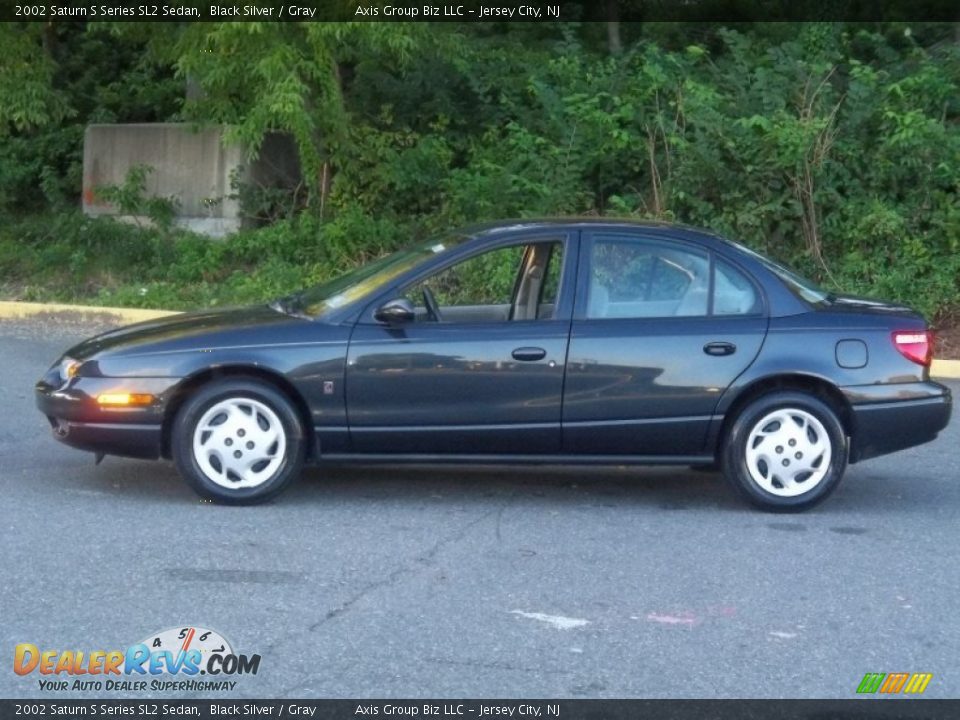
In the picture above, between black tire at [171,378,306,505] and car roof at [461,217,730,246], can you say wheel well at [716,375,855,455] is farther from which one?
black tire at [171,378,306,505]

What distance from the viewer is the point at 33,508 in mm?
7172

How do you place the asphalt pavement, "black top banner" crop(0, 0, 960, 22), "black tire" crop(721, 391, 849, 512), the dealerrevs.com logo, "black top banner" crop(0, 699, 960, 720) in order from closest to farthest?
"black top banner" crop(0, 699, 960, 720)
the dealerrevs.com logo
the asphalt pavement
"black tire" crop(721, 391, 849, 512)
"black top banner" crop(0, 0, 960, 22)

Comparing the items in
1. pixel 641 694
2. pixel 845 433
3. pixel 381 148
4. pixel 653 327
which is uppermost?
pixel 381 148

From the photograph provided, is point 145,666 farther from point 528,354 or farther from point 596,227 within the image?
point 596,227

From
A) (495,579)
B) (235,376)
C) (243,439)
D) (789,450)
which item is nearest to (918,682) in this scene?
(495,579)

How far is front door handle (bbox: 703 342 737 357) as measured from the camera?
7266 mm


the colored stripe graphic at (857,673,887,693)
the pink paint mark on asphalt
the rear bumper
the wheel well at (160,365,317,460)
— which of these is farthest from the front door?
the colored stripe graphic at (857,673,887,693)

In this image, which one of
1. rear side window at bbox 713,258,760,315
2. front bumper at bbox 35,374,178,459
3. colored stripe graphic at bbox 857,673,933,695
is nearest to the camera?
colored stripe graphic at bbox 857,673,933,695

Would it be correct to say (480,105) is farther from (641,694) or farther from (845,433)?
(641,694)

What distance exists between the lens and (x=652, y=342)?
23.8 ft

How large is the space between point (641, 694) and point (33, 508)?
Result: 11.9 ft

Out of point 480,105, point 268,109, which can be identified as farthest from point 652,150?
point 268,109

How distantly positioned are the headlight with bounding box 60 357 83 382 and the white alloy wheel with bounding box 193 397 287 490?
0.71m

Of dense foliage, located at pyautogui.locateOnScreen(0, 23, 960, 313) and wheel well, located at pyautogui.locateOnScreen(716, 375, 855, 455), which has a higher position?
dense foliage, located at pyautogui.locateOnScreen(0, 23, 960, 313)
